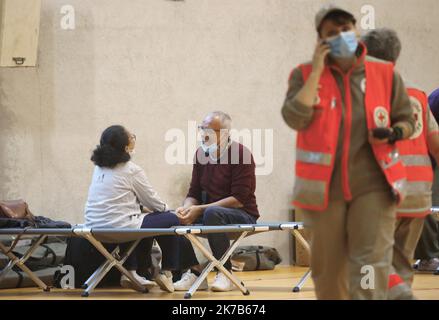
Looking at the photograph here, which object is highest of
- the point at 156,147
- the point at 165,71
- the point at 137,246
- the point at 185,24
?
the point at 185,24

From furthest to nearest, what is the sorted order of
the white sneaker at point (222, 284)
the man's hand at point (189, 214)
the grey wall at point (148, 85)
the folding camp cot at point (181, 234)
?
the grey wall at point (148, 85), the man's hand at point (189, 214), the white sneaker at point (222, 284), the folding camp cot at point (181, 234)

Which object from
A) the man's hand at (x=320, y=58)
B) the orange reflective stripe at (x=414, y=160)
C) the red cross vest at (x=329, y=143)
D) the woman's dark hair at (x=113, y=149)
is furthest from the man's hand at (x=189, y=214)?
the man's hand at (x=320, y=58)

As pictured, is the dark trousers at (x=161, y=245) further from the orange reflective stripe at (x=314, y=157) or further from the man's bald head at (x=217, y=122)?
the orange reflective stripe at (x=314, y=157)

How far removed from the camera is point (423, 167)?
3.50 meters

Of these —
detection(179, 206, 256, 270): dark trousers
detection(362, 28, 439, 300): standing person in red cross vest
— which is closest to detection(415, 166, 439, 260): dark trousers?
detection(179, 206, 256, 270): dark trousers

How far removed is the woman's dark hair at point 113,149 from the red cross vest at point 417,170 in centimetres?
229

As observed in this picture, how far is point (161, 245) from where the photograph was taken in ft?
17.6

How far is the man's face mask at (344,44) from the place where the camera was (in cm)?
271

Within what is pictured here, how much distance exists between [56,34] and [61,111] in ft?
2.40

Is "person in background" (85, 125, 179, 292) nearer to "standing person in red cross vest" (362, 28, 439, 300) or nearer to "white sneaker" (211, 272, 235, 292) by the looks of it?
"white sneaker" (211, 272, 235, 292)

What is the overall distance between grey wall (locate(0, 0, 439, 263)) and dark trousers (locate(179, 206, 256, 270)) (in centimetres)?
213

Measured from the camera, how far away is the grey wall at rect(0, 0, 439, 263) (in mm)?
7277
